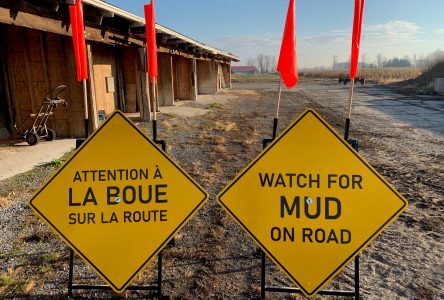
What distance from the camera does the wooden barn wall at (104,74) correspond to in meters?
13.0

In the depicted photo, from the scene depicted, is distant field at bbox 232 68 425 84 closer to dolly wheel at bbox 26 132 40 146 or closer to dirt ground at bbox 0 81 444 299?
dirt ground at bbox 0 81 444 299

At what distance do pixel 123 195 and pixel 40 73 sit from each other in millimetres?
8249

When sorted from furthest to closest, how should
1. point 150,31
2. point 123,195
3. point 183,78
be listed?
point 183,78, point 150,31, point 123,195

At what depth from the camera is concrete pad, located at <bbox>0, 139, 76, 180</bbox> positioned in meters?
7.13

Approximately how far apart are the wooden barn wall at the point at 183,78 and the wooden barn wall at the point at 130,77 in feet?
23.3

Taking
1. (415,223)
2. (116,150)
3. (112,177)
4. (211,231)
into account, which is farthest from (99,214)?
(415,223)

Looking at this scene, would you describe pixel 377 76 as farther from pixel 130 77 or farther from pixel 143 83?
pixel 143 83

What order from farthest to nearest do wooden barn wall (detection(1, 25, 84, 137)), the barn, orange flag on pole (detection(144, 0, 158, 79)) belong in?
1. wooden barn wall (detection(1, 25, 84, 137))
2. the barn
3. orange flag on pole (detection(144, 0, 158, 79))

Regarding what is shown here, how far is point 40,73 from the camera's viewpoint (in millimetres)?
9570

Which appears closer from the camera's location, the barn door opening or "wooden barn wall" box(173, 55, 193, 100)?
the barn door opening

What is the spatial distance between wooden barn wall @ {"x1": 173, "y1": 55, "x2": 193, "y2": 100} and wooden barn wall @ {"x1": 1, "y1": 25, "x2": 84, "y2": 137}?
43.3 ft

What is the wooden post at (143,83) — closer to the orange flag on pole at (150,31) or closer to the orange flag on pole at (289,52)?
the orange flag on pole at (150,31)

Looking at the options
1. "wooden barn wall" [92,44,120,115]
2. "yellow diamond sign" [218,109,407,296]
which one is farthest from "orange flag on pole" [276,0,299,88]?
"wooden barn wall" [92,44,120,115]

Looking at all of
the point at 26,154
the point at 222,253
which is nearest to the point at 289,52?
the point at 222,253
